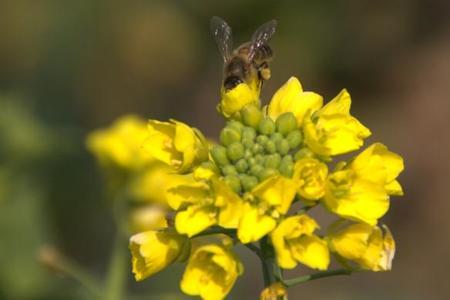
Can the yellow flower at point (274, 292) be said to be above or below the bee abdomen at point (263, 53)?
below

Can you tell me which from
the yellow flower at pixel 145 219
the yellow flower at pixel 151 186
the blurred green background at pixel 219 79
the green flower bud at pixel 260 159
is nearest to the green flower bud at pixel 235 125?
the green flower bud at pixel 260 159

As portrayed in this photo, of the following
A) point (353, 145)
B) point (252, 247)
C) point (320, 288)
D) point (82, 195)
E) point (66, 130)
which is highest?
point (353, 145)

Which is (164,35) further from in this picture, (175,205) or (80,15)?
(175,205)

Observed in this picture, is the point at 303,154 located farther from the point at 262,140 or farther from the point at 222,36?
the point at 222,36

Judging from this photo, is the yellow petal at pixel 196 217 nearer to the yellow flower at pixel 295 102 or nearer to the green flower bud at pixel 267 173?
the green flower bud at pixel 267 173

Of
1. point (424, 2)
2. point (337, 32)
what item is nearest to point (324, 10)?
point (337, 32)

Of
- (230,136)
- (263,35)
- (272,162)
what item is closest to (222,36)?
(263,35)
